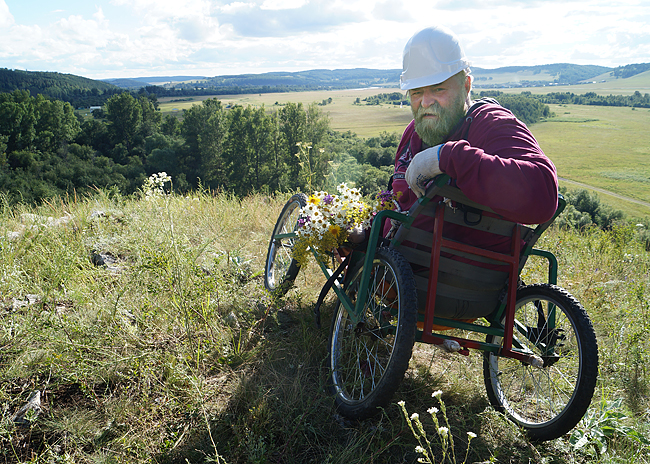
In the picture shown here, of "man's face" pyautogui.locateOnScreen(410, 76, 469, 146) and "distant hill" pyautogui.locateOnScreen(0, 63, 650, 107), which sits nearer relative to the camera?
"man's face" pyautogui.locateOnScreen(410, 76, 469, 146)

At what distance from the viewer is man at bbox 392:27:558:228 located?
69.4 inches

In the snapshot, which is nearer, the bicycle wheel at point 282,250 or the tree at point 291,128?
the bicycle wheel at point 282,250

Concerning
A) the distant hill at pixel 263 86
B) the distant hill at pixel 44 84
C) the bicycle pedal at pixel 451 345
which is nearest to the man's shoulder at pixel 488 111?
the bicycle pedal at pixel 451 345

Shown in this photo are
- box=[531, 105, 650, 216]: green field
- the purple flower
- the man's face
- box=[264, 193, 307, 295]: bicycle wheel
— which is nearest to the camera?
the man's face

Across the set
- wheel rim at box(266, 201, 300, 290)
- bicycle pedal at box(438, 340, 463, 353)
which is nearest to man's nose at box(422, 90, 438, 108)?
bicycle pedal at box(438, 340, 463, 353)

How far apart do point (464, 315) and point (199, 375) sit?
169cm

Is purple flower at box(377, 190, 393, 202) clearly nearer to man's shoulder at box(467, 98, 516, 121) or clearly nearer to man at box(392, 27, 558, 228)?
man at box(392, 27, 558, 228)

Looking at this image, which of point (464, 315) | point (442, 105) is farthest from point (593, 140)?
point (464, 315)

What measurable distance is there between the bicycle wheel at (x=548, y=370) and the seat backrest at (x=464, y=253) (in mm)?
258

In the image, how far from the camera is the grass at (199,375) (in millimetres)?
1979

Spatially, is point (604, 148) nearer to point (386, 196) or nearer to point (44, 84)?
point (386, 196)

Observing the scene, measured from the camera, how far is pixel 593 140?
209 ft

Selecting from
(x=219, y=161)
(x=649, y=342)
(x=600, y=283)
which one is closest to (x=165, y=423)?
(x=649, y=342)

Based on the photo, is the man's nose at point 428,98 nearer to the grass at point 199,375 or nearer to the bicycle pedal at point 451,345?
the bicycle pedal at point 451,345
